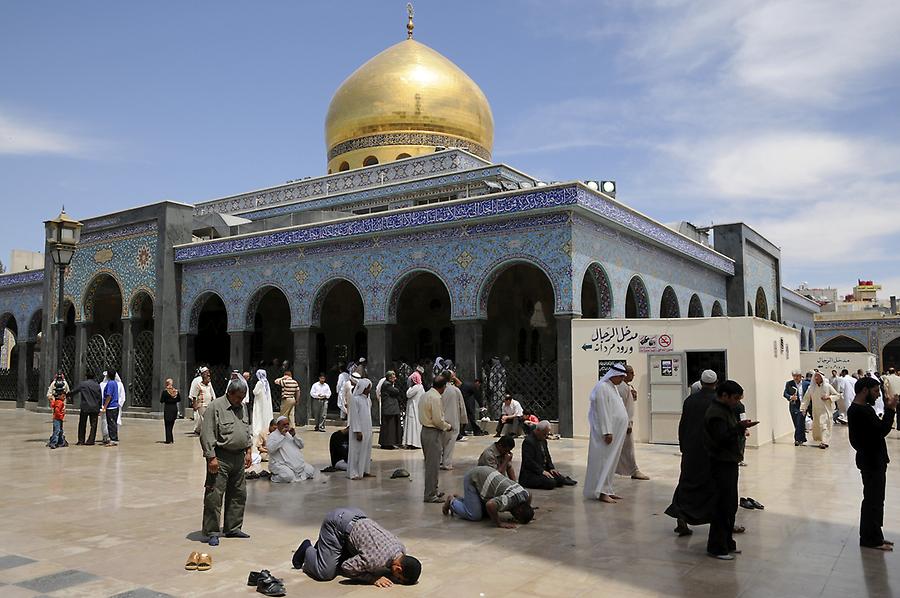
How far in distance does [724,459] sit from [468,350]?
9623mm

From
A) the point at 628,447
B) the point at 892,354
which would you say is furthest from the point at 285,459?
the point at 892,354

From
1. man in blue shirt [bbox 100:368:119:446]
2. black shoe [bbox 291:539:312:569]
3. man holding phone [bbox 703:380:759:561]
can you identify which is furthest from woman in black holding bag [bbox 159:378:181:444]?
man holding phone [bbox 703:380:759:561]

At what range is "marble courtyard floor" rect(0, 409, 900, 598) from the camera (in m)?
4.62

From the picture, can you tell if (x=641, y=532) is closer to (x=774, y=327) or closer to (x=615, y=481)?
(x=615, y=481)

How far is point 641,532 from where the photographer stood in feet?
19.8

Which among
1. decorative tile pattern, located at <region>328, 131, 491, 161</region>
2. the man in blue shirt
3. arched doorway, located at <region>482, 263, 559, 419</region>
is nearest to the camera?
the man in blue shirt

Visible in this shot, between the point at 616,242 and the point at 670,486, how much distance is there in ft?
26.2

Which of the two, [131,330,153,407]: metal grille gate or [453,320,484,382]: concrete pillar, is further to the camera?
[131,330,153,407]: metal grille gate

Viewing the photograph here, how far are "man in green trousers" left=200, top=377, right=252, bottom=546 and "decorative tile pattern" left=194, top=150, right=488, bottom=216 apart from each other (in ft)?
51.3

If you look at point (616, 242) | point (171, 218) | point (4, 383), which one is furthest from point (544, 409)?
point (4, 383)

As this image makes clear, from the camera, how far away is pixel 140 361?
2028 cm

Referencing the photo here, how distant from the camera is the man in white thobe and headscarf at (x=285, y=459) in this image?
28.9 ft

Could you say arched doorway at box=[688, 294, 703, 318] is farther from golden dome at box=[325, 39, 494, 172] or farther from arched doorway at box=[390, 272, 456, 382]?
golden dome at box=[325, 39, 494, 172]

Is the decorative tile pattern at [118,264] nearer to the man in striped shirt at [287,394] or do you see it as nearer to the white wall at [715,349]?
the man in striped shirt at [287,394]
